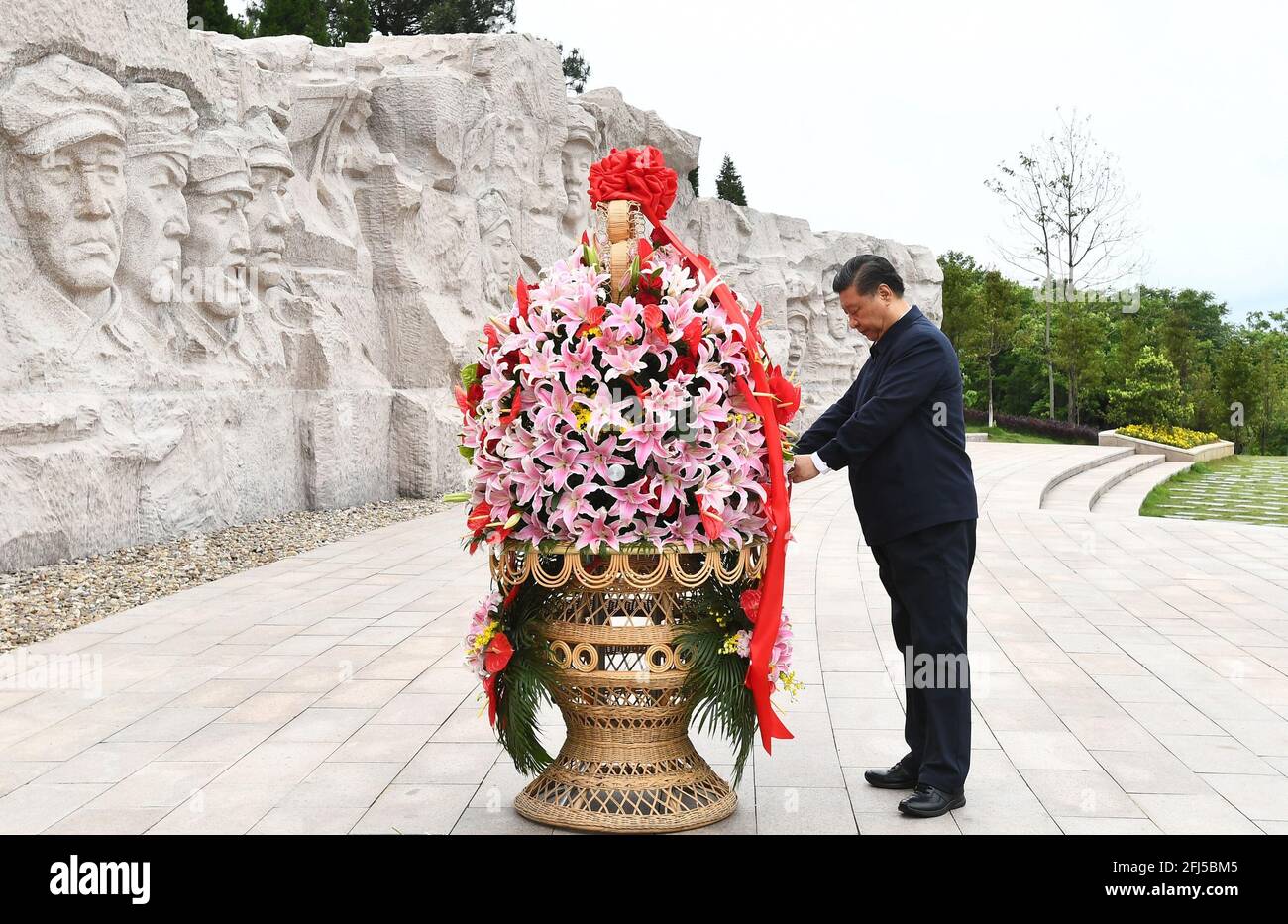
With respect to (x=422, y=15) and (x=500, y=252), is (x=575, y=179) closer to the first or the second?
(x=500, y=252)

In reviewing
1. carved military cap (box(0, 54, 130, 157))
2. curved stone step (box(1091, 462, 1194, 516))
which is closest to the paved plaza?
carved military cap (box(0, 54, 130, 157))

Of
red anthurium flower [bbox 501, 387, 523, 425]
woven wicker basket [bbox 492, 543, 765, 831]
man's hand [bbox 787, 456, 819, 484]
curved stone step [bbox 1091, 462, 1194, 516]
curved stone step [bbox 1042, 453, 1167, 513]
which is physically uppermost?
red anthurium flower [bbox 501, 387, 523, 425]

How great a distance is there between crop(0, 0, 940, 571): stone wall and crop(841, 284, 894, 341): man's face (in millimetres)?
5382

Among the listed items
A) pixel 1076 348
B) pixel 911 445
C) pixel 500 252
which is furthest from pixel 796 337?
pixel 911 445

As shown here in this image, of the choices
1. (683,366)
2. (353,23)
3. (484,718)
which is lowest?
(484,718)

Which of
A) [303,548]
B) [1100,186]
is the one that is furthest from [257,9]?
[1100,186]

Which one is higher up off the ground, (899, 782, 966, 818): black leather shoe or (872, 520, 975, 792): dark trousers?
(872, 520, 975, 792): dark trousers

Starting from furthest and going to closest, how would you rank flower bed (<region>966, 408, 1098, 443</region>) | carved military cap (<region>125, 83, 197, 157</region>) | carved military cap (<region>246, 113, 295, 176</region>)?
flower bed (<region>966, 408, 1098, 443</region>) → carved military cap (<region>246, 113, 295, 176</region>) → carved military cap (<region>125, 83, 197, 157</region>)

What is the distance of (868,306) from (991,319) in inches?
1248

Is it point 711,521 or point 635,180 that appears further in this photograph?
point 635,180

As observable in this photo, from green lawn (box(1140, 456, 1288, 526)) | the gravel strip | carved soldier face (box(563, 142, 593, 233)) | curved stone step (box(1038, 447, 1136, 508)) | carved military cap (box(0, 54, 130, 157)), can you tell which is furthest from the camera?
carved soldier face (box(563, 142, 593, 233))

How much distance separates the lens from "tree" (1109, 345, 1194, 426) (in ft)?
91.8

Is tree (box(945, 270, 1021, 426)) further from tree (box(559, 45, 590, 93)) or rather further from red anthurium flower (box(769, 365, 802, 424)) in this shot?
red anthurium flower (box(769, 365, 802, 424))

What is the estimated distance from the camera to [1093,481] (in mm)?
16922
